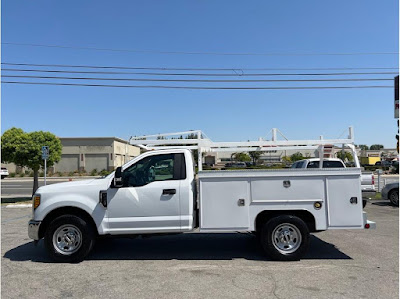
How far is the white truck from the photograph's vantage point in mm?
5914

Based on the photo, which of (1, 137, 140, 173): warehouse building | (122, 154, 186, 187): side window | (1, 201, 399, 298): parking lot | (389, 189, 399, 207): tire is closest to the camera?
(1, 201, 399, 298): parking lot

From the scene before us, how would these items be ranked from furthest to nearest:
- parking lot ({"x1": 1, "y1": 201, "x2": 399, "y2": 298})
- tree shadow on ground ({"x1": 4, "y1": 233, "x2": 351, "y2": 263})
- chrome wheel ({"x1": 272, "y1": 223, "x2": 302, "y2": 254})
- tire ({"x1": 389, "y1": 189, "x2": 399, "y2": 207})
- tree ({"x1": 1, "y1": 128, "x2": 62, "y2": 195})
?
tree ({"x1": 1, "y1": 128, "x2": 62, "y2": 195})
tire ({"x1": 389, "y1": 189, "x2": 399, "y2": 207})
tree shadow on ground ({"x1": 4, "y1": 233, "x2": 351, "y2": 263})
chrome wheel ({"x1": 272, "y1": 223, "x2": 302, "y2": 254})
parking lot ({"x1": 1, "y1": 201, "x2": 399, "y2": 298})

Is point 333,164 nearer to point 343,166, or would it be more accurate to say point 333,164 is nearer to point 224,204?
point 343,166

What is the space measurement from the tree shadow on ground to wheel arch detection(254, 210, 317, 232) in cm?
62

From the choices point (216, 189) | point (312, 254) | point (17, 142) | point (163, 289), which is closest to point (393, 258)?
point (312, 254)

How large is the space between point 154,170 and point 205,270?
1.99 metres

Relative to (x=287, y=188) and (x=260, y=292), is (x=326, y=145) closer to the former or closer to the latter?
(x=287, y=188)

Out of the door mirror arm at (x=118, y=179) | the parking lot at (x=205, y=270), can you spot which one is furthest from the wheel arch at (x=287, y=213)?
the door mirror arm at (x=118, y=179)

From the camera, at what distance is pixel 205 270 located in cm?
549

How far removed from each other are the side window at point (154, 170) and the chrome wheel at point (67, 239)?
1.26 meters

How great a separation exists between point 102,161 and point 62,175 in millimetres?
5867

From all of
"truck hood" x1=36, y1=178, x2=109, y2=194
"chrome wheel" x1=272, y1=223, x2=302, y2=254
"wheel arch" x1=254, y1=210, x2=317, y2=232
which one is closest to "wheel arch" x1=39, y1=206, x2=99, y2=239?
"truck hood" x1=36, y1=178, x2=109, y2=194

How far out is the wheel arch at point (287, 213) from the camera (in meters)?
6.02

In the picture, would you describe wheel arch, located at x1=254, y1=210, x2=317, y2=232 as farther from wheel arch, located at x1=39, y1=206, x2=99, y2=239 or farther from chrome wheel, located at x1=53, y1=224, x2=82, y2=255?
chrome wheel, located at x1=53, y1=224, x2=82, y2=255
